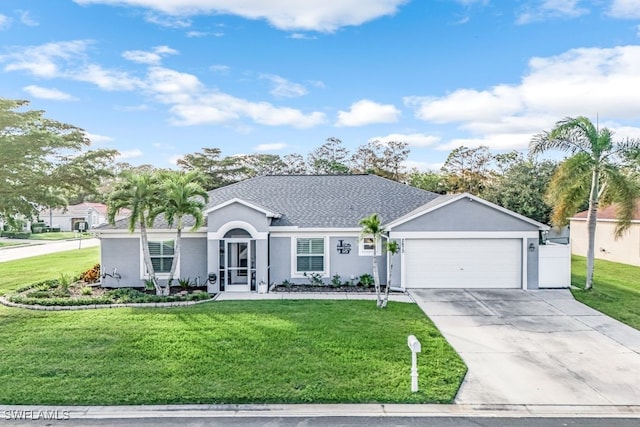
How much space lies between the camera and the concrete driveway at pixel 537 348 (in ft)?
25.8

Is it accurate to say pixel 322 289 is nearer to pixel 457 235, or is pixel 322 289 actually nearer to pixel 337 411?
pixel 457 235

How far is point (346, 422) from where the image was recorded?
22.4 feet

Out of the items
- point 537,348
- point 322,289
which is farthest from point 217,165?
point 537,348

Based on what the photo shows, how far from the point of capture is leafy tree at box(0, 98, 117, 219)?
44.6 ft

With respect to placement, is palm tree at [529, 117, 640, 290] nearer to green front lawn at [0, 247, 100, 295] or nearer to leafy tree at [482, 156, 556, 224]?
leafy tree at [482, 156, 556, 224]

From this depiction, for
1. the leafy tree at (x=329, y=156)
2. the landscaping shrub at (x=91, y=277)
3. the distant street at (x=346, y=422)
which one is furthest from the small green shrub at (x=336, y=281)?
the leafy tree at (x=329, y=156)

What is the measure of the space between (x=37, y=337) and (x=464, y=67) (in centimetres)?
2141

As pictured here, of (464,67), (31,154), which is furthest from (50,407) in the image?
(464,67)

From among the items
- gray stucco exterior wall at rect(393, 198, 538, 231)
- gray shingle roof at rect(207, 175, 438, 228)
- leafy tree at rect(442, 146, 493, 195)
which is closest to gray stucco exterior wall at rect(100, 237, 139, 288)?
gray shingle roof at rect(207, 175, 438, 228)

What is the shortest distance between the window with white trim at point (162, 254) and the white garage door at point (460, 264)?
10072 millimetres

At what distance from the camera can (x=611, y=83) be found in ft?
62.0

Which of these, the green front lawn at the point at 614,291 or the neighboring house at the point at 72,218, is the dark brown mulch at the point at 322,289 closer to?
the green front lawn at the point at 614,291

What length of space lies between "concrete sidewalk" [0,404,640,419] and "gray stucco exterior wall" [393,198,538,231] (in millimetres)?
10150

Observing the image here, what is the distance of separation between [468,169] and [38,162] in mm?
41580
